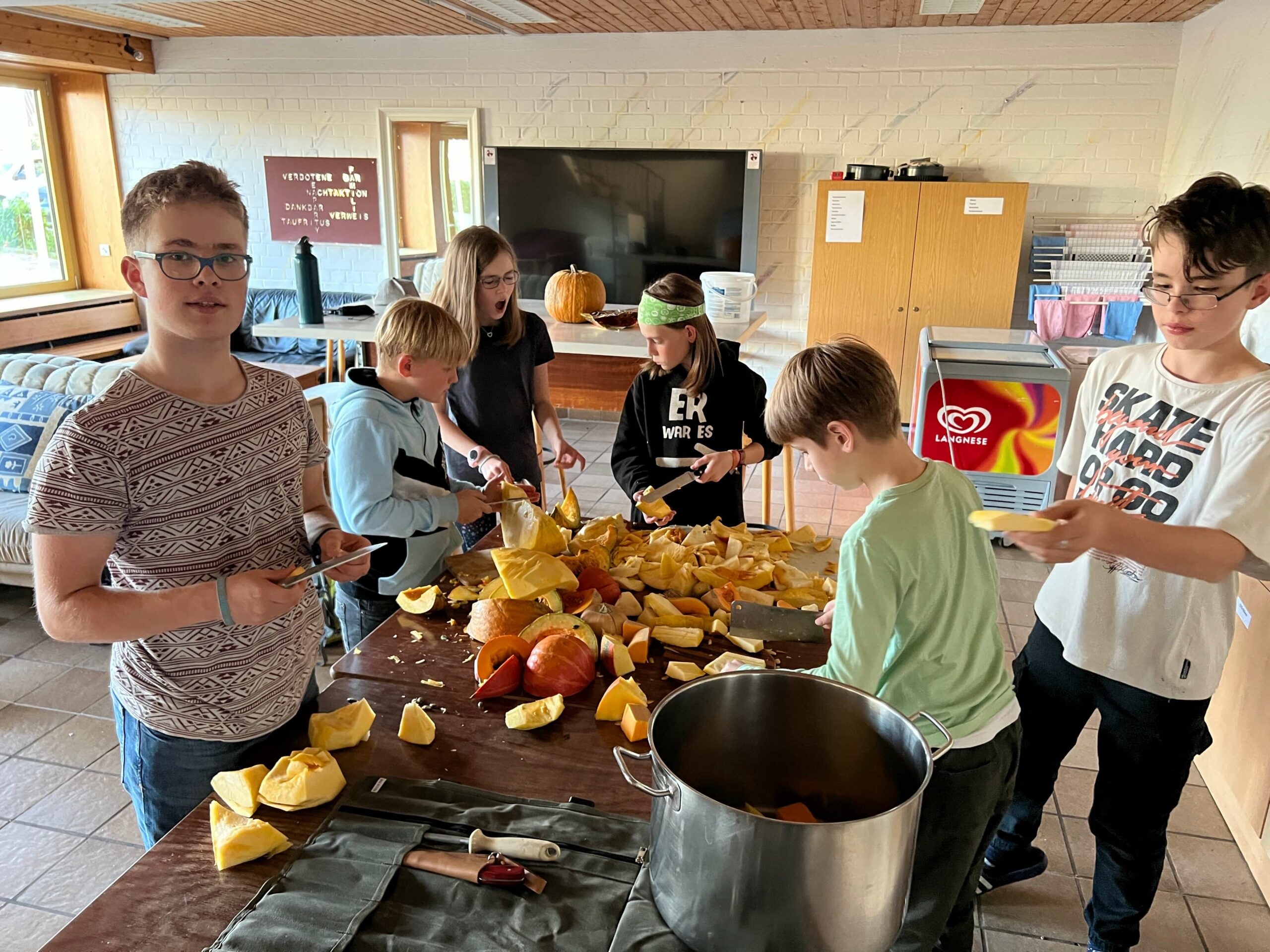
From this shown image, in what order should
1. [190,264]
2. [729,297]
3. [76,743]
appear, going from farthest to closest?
[729,297]
[76,743]
[190,264]

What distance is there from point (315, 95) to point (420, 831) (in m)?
8.03

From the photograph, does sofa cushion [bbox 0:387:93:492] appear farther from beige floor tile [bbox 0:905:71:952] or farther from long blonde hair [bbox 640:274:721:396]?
long blonde hair [bbox 640:274:721:396]

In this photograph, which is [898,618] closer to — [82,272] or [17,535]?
[17,535]

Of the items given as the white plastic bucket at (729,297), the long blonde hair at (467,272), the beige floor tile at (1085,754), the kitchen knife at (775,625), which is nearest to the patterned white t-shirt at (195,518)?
the kitchen knife at (775,625)

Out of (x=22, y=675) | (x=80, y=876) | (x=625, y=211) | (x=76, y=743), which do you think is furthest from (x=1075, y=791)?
(x=625, y=211)

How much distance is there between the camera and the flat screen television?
22.4ft

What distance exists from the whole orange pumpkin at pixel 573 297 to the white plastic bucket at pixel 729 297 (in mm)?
747

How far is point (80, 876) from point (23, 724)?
96 cm

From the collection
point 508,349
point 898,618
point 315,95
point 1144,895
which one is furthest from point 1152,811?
point 315,95

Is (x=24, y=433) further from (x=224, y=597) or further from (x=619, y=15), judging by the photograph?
(x=619, y=15)

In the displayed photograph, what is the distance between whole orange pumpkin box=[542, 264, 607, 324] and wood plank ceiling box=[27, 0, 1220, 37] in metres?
2.01

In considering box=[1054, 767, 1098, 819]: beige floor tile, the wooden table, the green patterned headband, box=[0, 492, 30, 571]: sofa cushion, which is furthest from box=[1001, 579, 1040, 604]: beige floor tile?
box=[0, 492, 30, 571]: sofa cushion

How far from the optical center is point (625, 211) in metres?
7.07

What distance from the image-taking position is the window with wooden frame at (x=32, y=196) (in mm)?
7930
